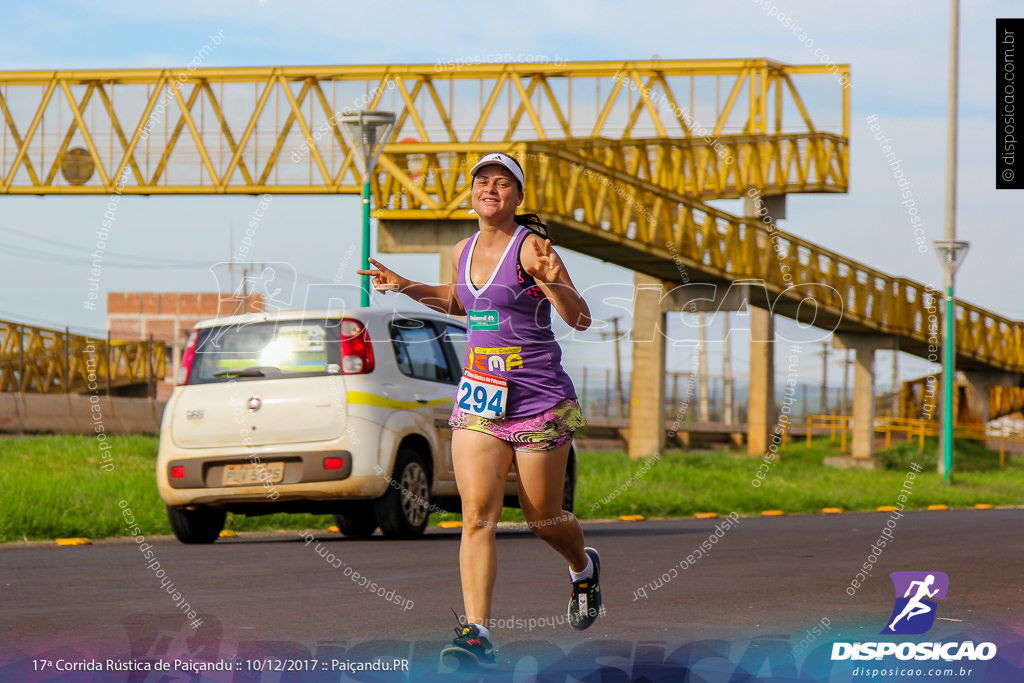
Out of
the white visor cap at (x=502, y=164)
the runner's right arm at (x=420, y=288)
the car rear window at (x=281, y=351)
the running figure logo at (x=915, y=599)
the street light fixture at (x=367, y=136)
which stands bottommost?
the running figure logo at (x=915, y=599)

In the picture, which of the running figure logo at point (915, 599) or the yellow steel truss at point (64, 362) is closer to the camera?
the running figure logo at point (915, 599)

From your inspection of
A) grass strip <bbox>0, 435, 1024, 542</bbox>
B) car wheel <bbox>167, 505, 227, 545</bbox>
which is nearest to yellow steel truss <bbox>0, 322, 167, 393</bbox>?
grass strip <bbox>0, 435, 1024, 542</bbox>

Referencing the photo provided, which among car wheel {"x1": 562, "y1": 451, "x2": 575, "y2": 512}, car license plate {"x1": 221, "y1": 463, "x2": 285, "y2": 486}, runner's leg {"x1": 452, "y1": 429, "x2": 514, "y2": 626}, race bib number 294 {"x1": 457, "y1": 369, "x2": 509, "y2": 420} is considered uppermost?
race bib number 294 {"x1": 457, "y1": 369, "x2": 509, "y2": 420}

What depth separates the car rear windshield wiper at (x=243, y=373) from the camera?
1216 cm

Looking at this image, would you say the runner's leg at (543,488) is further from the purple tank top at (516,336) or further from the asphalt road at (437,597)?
the asphalt road at (437,597)

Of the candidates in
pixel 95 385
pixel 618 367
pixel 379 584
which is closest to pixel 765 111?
pixel 618 367

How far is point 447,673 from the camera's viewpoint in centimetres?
562

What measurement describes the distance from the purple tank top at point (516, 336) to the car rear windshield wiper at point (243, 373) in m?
6.39

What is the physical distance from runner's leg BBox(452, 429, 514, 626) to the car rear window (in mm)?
6114

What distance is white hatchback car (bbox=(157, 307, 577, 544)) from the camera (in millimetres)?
11938

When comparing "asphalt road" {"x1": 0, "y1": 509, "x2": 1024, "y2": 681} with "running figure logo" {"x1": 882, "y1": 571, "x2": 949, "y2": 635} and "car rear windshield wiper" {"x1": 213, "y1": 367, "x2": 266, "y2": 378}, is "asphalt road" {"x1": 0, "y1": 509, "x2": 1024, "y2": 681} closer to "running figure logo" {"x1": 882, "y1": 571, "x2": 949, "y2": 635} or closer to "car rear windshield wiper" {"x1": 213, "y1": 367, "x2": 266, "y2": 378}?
"running figure logo" {"x1": 882, "y1": 571, "x2": 949, "y2": 635}

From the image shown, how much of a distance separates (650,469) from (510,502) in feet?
35.3

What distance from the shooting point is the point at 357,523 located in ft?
45.6

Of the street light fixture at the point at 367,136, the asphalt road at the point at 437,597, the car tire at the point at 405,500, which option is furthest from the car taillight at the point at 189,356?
the street light fixture at the point at 367,136
